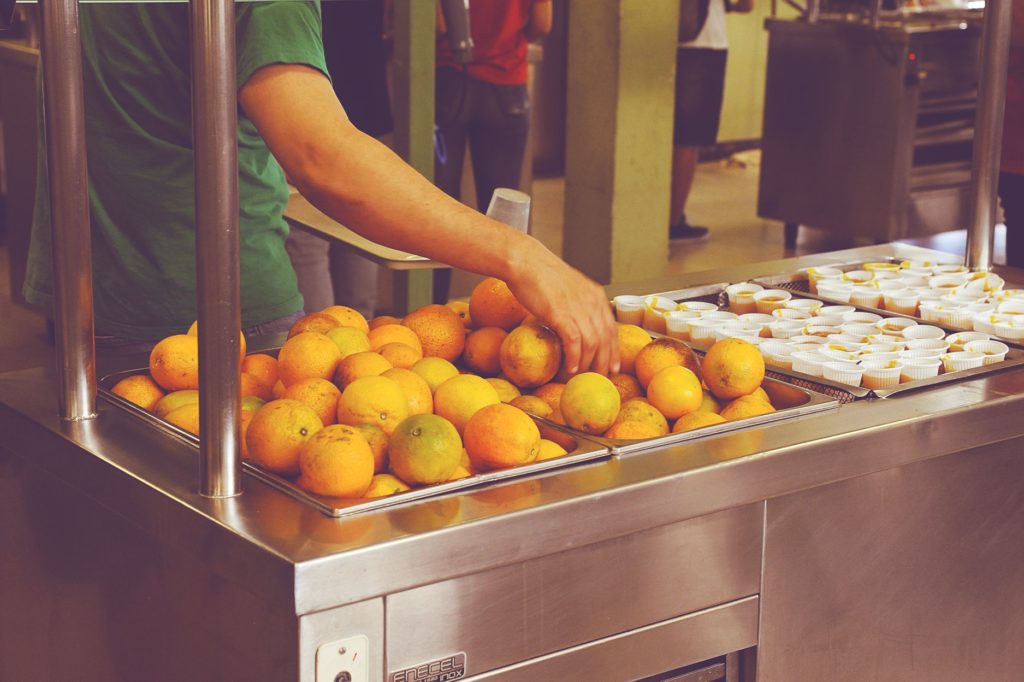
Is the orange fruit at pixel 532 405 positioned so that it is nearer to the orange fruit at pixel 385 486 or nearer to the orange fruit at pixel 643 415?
the orange fruit at pixel 643 415

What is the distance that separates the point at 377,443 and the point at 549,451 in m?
0.20

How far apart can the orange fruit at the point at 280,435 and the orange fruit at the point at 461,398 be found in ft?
0.60

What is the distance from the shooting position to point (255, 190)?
6.72ft

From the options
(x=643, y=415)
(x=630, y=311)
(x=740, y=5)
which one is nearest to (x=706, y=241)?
(x=740, y=5)

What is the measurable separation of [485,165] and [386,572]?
361cm

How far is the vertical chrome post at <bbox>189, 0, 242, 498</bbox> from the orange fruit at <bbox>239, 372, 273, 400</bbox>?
0.35 m

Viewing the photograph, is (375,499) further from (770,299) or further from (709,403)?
(770,299)

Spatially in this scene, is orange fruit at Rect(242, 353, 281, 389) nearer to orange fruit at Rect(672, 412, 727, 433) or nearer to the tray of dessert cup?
orange fruit at Rect(672, 412, 727, 433)

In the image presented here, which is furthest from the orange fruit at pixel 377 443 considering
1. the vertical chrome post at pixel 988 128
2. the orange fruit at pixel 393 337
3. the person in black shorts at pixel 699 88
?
the person in black shorts at pixel 699 88

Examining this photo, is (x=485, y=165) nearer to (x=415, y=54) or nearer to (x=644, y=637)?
(x=415, y=54)

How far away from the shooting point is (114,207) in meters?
2.03

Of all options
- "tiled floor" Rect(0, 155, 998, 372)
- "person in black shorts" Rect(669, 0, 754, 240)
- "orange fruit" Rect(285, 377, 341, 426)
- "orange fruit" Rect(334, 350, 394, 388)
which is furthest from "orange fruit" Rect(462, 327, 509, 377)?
"person in black shorts" Rect(669, 0, 754, 240)

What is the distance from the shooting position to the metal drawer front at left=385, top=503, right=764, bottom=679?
130 cm

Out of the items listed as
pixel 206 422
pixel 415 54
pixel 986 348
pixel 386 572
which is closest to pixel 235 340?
pixel 206 422
